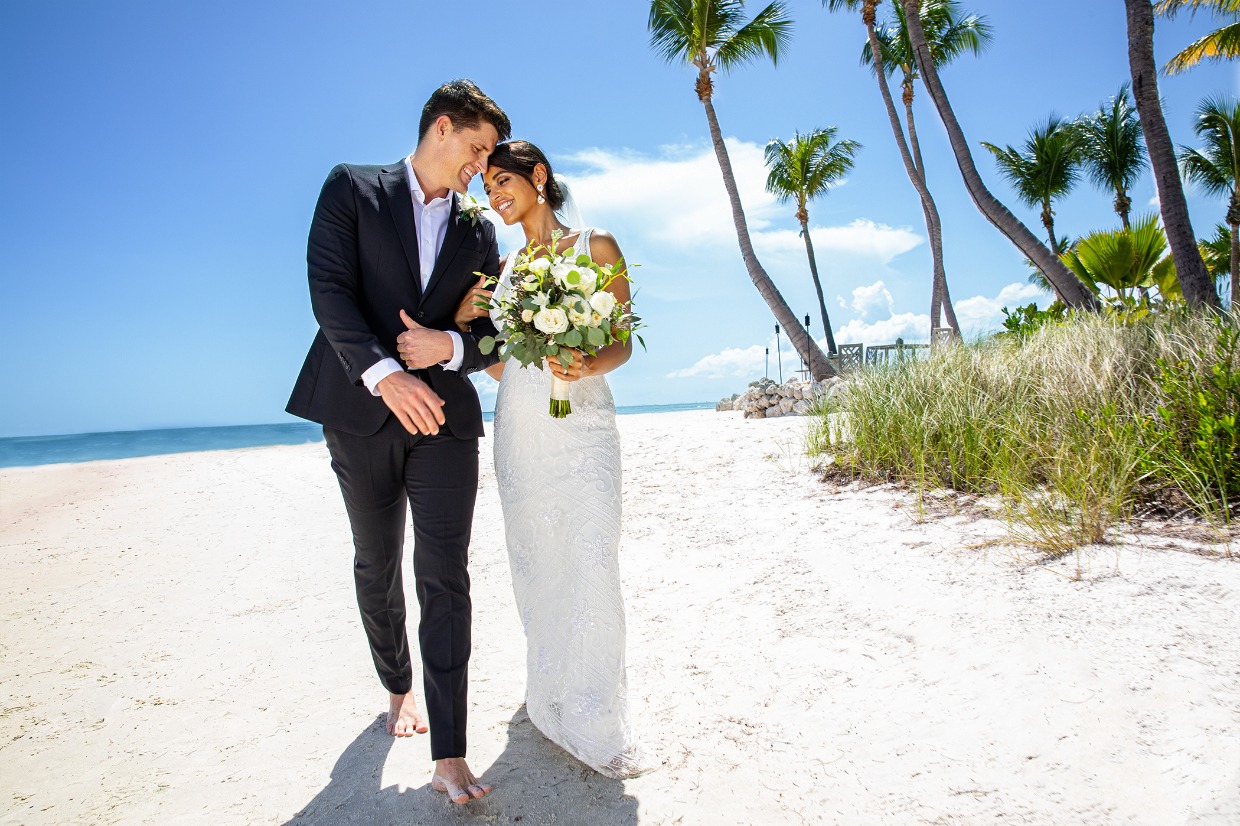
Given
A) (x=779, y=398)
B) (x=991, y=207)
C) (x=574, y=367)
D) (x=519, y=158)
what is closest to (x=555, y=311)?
(x=574, y=367)

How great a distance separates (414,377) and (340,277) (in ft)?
1.80

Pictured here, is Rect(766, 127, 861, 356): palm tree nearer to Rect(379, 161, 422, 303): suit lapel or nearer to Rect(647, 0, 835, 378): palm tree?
Rect(647, 0, 835, 378): palm tree

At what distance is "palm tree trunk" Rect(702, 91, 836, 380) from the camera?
1508cm

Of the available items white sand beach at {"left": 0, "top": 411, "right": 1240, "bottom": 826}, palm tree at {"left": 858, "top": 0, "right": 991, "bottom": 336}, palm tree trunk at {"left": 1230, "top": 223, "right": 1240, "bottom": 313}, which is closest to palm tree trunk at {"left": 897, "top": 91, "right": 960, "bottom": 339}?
palm tree at {"left": 858, "top": 0, "right": 991, "bottom": 336}

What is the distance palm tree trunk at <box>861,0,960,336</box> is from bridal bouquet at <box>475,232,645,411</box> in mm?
15021

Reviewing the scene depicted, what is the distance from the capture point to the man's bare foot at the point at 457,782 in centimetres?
245

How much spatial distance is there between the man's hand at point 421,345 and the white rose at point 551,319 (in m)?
0.42

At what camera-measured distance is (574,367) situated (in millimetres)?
2693

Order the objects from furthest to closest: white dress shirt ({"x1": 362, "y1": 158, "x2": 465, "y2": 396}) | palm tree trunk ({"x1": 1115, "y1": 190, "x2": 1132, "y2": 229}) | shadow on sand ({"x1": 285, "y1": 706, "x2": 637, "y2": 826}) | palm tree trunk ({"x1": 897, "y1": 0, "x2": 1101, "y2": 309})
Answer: palm tree trunk ({"x1": 1115, "y1": 190, "x2": 1132, "y2": 229}) < palm tree trunk ({"x1": 897, "y1": 0, "x2": 1101, "y2": 309}) < white dress shirt ({"x1": 362, "y1": 158, "x2": 465, "y2": 396}) < shadow on sand ({"x1": 285, "y1": 706, "x2": 637, "y2": 826})

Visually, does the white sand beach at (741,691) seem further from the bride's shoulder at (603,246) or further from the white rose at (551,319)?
Answer: the bride's shoulder at (603,246)

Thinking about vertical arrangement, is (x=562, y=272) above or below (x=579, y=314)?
above

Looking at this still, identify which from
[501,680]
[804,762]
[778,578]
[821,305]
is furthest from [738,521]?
[821,305]

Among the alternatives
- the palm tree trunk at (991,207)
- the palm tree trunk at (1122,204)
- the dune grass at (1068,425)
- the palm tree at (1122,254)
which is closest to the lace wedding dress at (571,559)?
the dune grass at (1068,425)

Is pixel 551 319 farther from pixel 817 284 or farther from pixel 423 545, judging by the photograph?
pixel 817 284
